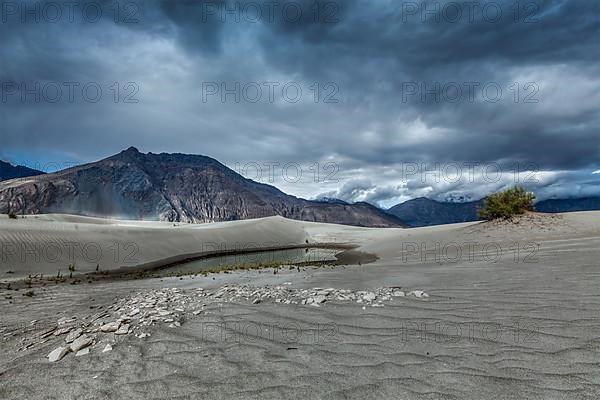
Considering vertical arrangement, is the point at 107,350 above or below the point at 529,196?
below

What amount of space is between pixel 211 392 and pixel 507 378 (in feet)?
9.70

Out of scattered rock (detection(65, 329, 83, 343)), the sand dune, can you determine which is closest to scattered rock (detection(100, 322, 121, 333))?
scattered rock (detection(65, 329, 83, 343))

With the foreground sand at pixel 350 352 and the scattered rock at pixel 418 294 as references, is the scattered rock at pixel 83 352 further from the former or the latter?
the scattered rock at pixel 418 294

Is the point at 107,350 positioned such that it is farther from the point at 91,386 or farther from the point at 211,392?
the point at 211,392

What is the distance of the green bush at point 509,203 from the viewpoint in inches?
919

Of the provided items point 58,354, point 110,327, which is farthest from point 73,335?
point 58,354

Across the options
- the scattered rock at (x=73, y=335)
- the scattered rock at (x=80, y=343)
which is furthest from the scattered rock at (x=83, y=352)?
the scattered rock at (x=73, y=335)

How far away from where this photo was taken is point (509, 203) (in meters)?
23.6

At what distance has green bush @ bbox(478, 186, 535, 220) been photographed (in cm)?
2334

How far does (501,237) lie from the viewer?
815 inches


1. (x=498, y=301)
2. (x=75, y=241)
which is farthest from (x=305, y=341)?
(x=75, y=241)

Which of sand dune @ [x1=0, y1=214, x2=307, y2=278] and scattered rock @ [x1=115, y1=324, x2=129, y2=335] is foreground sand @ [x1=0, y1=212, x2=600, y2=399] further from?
sand dune @ [x1=0, y1=214, x2=307, y2=278]

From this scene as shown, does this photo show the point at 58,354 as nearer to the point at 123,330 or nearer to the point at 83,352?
the point at 83,352

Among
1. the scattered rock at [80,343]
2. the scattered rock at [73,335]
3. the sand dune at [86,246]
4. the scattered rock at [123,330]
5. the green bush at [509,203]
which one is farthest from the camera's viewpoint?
the green bush at [509,203]
